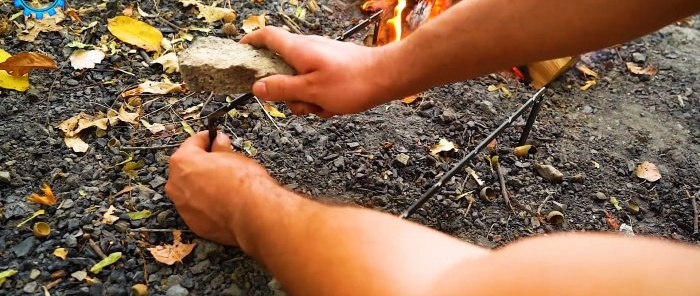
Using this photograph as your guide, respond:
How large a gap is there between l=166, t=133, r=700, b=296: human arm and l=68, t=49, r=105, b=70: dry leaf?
0.57 m

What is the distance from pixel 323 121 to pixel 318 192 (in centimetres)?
29

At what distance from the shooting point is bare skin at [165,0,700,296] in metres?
1.00

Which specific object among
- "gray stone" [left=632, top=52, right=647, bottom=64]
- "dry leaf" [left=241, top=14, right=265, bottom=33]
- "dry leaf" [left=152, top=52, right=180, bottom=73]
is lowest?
"dry leaf" [left=152, top=52, right=180, bottom=73]

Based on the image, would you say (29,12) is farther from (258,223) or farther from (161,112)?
(258,223)

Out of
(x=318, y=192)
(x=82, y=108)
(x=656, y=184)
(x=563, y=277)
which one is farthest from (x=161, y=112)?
(x=656, y=184)

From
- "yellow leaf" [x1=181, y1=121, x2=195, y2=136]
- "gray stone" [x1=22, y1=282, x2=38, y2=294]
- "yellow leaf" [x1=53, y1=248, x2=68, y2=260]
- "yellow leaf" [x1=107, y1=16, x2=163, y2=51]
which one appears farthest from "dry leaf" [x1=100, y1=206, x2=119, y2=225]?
"yellow leaf" [x1=107, y1=16, x2=163, y2=51]

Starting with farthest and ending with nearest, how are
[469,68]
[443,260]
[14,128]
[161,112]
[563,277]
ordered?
[161,112]
[14,128]
[469,68]
[443,260]
[563,277]

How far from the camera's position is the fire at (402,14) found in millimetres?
2311

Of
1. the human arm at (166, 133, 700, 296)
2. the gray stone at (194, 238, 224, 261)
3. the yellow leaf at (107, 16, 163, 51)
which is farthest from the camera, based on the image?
the yellow leaf at (107, 16, 163, 51)

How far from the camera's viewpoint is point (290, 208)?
1397 mm

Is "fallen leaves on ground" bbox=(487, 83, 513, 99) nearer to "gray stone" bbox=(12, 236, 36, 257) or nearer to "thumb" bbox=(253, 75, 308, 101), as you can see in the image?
"thumb" bbox=(253, 75, 308, 101)

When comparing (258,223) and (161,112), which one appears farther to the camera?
(161,112)

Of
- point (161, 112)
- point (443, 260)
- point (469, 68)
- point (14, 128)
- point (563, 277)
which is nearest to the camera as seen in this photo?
point (563, 277)

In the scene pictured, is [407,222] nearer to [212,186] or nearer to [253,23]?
[212,186]
